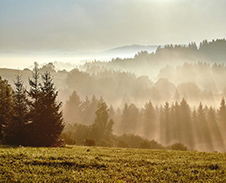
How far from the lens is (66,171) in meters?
15.2

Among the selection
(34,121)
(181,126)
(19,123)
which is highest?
(34,121)

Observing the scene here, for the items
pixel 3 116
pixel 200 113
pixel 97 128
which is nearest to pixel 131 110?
pixel 200 113

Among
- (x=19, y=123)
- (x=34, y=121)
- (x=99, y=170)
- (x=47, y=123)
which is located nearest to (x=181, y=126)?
(x=47, y=123)

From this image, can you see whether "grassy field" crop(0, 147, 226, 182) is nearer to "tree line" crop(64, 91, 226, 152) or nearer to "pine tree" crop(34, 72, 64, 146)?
"pine tree" crop(34, 72, 64, 146)

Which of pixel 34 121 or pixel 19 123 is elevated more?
pixel 34 121

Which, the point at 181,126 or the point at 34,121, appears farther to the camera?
the point at 181,126

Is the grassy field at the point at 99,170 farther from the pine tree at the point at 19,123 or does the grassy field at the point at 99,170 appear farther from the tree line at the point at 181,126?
the tree line at the point at 181,126

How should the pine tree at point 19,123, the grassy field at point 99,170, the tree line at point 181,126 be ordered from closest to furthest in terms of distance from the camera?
the grassy field at point 99,170
the pine tree at point 19,123
the tree line at point 181,126

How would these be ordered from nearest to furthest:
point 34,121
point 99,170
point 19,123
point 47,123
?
1. point 99,170
2. point 47,123
3. point 34,121
4. point 19,123

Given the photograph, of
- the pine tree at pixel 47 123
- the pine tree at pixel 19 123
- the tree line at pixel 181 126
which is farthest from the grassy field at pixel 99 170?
the tree line at pixel 181 126

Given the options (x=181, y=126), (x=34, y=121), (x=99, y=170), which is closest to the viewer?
(x=99, y=170)

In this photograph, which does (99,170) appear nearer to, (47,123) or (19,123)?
(47,123)

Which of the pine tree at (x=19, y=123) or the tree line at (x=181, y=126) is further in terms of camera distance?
the tree line at (x=181, y=126)

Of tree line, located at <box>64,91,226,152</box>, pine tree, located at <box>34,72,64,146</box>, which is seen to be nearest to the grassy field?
pine tree, located at <box>34,72,64,146</box>
